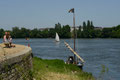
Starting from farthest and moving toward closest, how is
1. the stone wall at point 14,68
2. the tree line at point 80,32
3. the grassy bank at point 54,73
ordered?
the tree line at point 80,32 < the grassy bank at point 54,73 < the stone wall at point 14,68

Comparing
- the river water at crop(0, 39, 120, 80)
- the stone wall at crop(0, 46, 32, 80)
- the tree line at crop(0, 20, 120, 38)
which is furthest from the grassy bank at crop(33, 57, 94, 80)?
the tree line at crop(0, 20, 120, 38)

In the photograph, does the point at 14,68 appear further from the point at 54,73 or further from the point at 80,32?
the point at 80,32

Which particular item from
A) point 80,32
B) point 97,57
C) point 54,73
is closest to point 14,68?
point 54,73

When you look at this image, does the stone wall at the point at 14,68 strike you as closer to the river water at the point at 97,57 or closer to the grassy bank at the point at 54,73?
the grassy bank at the point at 54,73

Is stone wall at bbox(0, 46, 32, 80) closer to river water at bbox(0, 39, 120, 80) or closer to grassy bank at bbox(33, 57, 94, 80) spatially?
grassy bank at bbox(33, 57, 94, 80)

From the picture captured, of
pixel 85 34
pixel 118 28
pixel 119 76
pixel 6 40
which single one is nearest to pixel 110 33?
pixel 118 28

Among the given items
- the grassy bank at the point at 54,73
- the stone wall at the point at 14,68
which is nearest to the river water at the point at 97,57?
the grassy bank at the point at 54,73

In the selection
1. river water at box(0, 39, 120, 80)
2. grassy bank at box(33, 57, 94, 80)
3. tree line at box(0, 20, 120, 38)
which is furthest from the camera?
tree line at box(0, 20, 120, 38)

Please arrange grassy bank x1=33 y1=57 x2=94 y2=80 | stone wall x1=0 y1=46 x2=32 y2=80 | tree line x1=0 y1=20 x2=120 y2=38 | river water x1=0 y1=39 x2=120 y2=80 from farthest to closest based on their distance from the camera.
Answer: tree line x1=0 y1=20 x2=120 y2=38 < river water x1=0 y1=39 x2=120 y2=80 < grassy bank x1=33 y1=57 x2=94 y2=80 < stone wall x1=0 y1=46 x2=32 y2=80

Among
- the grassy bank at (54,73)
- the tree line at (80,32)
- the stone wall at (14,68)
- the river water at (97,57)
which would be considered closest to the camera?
the stone wall at (14,68)

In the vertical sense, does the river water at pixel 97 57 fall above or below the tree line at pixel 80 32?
below

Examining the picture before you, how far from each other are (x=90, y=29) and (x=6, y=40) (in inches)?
5797

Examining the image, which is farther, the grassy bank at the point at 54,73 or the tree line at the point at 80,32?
the tree line at the point at 80,32

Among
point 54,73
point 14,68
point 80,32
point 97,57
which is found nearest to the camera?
point 14,68
